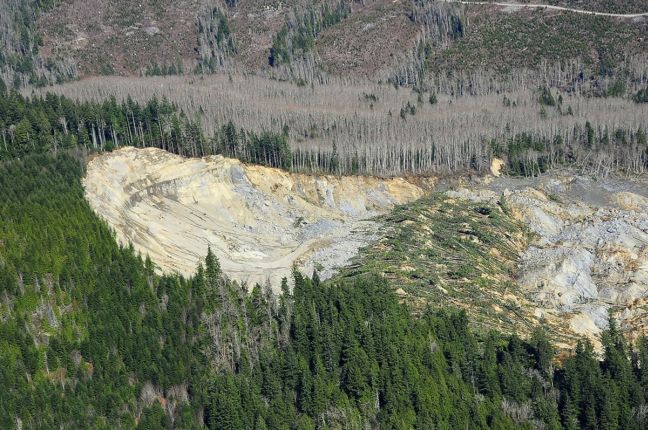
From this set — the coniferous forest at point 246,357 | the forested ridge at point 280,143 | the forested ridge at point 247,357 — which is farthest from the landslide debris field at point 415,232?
the forested ridge at point 247,357

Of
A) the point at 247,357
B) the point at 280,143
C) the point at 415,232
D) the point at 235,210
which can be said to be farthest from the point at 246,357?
the point at 280,143

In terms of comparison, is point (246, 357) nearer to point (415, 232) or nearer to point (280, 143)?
point (415, 232)

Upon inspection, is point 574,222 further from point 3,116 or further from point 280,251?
point 3,116

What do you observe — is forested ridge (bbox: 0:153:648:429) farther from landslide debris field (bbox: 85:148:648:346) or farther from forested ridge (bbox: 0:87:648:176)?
forested ridge (bbox: 0:87:648:176)

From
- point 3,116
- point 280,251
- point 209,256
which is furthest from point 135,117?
point 209,256

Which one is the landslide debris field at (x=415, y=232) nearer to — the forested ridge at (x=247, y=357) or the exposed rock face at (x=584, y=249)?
the exposed rock face at (x=584, y=249)
